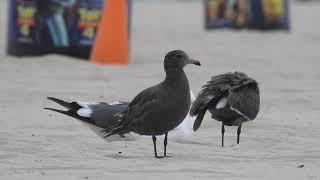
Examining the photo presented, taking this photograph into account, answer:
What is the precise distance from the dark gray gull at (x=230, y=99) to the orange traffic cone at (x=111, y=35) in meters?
8.06

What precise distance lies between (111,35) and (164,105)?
9.07 metres

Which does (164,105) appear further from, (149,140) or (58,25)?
(58,25)

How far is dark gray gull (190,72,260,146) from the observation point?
24.8 ft

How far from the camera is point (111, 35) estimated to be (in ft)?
52.0

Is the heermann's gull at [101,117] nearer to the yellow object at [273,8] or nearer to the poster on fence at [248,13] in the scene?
the poster on fence at [248,13]

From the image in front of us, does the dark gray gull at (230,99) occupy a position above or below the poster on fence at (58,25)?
above

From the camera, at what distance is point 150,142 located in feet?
26.0

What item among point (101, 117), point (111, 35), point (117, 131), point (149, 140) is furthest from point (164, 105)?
point (111, 35)

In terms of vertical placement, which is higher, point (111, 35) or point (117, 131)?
point (117, 131)

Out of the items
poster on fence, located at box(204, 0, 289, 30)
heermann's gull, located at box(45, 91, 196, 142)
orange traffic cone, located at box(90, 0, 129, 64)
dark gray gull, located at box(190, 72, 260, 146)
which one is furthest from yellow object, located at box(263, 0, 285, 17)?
dark gray gull, located at box(190, 72, 260, 146)

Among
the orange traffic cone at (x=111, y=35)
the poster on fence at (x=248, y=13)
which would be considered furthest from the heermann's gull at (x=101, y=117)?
the poster on fence at (x=248, y=13)

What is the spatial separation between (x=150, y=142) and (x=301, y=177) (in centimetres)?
200

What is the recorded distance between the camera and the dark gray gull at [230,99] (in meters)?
7.57

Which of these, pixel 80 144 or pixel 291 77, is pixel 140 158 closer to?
pixel 80 144
